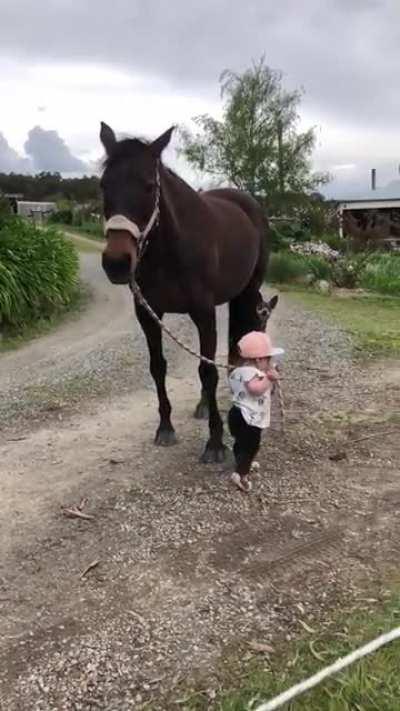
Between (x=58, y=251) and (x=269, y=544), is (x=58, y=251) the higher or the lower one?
the higher one

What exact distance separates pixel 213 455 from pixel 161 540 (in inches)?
40.2

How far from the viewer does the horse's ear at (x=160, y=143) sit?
3.43 m

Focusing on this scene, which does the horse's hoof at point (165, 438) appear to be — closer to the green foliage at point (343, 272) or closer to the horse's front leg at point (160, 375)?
→ the horse's front leg at point (160, 375)

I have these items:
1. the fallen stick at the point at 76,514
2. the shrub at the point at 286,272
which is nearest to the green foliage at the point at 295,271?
the shrub at the point at 286,272

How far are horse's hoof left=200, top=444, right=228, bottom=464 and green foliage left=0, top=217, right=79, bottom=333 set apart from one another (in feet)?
18.5

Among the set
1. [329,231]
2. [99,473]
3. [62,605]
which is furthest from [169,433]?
[329,231]

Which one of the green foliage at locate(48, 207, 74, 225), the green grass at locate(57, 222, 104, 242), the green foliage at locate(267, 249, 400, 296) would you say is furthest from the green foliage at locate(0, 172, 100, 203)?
the green foliage at locate(267, 249, 400, 296)

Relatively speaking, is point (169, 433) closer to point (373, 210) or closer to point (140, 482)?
point (140, 482)

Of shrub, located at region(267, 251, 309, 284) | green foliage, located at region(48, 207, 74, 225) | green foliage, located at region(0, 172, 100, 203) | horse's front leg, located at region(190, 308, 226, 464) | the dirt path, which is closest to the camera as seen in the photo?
the dirt path

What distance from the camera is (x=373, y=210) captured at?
106ft

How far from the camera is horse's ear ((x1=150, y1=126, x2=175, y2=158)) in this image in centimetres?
343

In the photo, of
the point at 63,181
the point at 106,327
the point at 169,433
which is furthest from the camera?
the point at 63,181

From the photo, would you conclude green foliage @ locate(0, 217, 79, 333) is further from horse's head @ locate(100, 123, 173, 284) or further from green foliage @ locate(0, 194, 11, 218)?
horse's head @ locate(100, 123, 173, 284)

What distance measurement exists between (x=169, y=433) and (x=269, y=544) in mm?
1505
